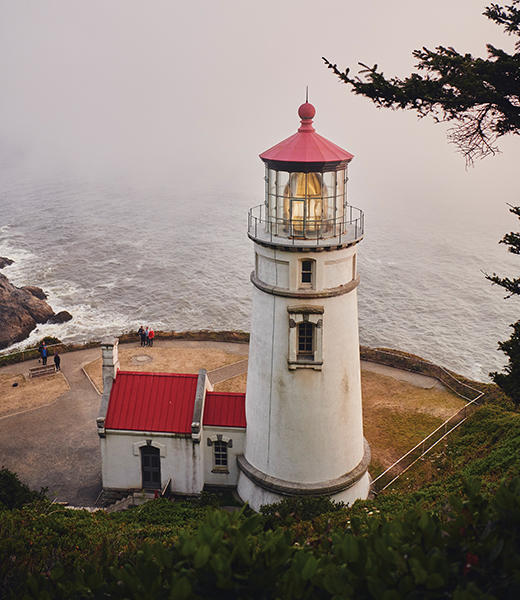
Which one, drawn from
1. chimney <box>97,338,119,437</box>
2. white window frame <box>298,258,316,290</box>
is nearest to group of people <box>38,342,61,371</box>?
chimney <box>97,338,119,437</box>

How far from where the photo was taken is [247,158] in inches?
4707

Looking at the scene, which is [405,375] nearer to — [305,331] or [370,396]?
[370,396]

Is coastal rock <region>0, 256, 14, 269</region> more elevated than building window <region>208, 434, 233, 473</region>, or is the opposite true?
building window <region>208, 434, 233, 473</region>

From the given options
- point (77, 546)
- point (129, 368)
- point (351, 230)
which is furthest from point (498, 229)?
point (77, 546)

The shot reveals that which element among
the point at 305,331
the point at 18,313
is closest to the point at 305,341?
the point at 305,331

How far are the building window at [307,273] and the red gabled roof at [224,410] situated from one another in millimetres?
4351

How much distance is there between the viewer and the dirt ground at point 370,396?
19.2m

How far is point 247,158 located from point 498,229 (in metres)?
70.7

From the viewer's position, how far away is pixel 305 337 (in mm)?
13562

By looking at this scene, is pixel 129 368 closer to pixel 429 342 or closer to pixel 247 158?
pixel 429 342

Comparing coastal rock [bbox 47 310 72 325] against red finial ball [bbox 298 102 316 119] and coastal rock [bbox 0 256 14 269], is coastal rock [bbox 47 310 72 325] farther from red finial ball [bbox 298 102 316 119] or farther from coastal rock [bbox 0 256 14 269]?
red finial ball [bbox 298 102 316 119]

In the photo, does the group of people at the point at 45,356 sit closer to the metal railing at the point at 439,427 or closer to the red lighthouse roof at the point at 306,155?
the metal railing at the point at 439,427

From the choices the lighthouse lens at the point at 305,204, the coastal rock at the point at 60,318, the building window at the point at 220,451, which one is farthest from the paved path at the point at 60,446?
the coastal rock at the point at 60,318

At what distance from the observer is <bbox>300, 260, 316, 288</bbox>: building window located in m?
13.1
